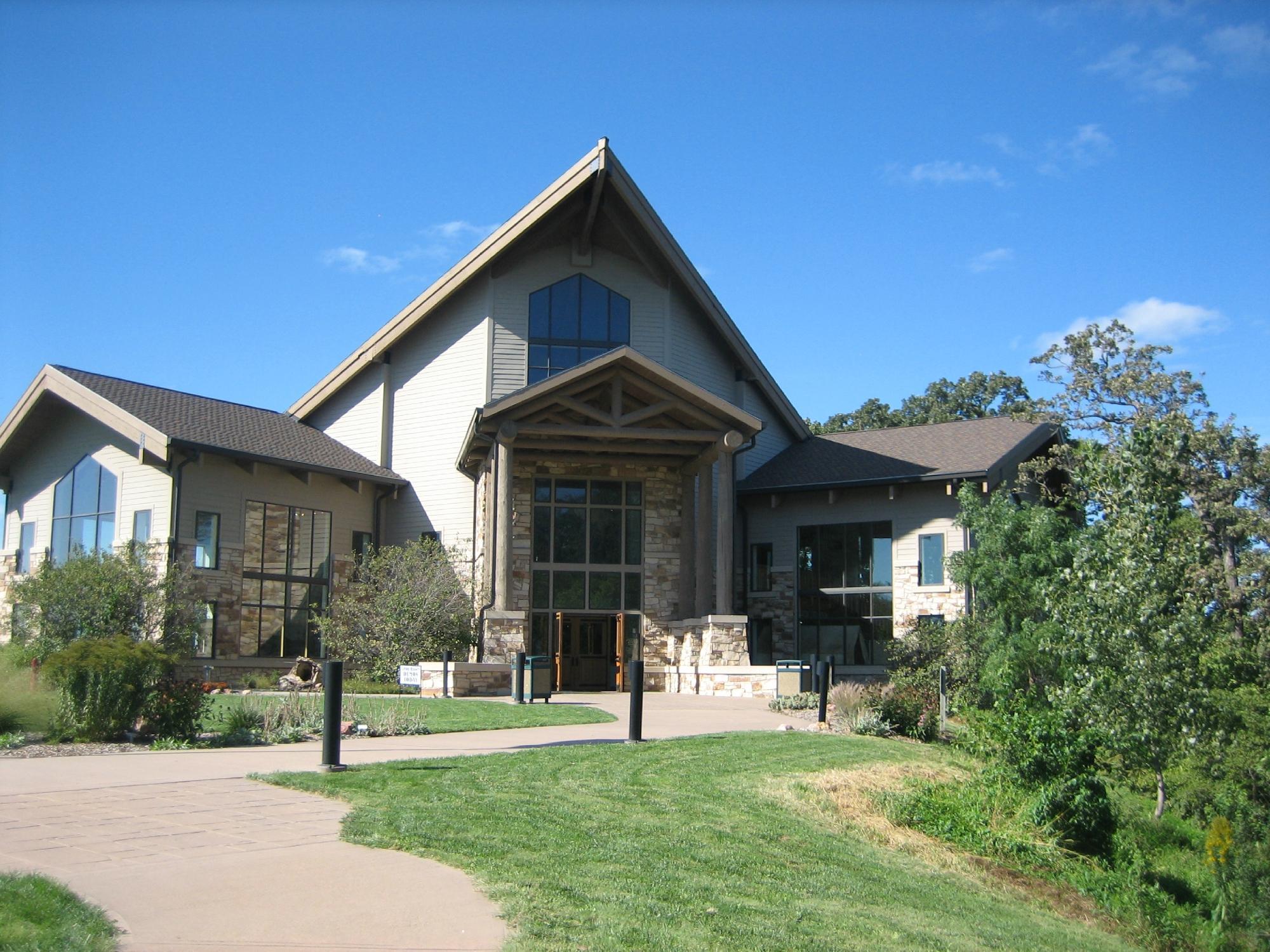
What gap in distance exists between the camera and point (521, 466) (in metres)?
30.1

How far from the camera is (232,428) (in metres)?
29.6

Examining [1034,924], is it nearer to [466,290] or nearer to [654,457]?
[654,457]

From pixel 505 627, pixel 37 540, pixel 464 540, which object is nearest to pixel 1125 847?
pixel 505 627

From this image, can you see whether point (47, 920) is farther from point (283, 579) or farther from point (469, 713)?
point (283, 579)

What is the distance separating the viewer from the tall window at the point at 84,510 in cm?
2827

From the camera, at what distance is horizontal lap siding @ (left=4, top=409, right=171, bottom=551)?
89.1 ft

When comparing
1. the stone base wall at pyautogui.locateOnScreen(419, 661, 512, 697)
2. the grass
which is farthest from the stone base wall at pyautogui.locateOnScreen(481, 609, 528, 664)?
the grass

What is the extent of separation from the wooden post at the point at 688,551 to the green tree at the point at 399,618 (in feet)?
18.5

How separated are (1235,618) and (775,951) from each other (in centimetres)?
1611

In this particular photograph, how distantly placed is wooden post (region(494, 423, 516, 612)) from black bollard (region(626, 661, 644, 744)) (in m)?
12.7

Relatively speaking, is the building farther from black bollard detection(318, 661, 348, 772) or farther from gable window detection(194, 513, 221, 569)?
black bollard detection(318, 661, 348, 772)

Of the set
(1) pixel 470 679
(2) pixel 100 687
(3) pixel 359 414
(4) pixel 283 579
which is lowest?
(1) pixel 470 679

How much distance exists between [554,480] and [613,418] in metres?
3.19

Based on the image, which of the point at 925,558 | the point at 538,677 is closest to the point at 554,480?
the point at 538,677
